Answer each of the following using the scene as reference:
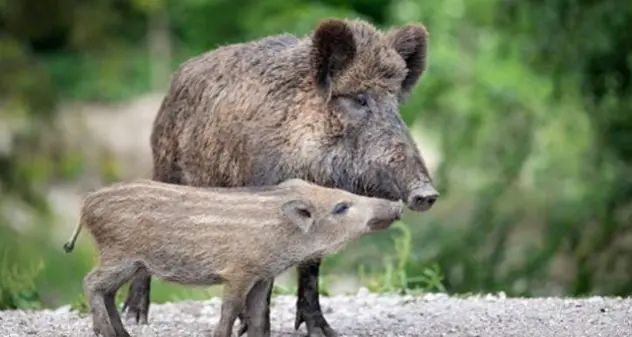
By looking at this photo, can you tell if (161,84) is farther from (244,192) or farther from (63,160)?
(244,192)

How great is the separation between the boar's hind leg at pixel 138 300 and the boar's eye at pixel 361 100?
1818 millimetres

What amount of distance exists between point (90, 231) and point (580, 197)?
7.36 meters

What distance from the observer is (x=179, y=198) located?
800 centimetres

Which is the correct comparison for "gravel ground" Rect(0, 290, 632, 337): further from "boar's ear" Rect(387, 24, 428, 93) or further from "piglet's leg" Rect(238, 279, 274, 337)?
"boar's ear" Rect(387, 24, 428, 93)

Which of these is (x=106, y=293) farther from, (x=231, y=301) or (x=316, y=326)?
(x=316, y=326)

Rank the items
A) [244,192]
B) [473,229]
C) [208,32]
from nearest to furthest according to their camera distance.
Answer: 1. [244,192]
2. [473,229]
3. [208,32]

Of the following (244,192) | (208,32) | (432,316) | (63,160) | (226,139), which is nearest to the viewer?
(244,192)

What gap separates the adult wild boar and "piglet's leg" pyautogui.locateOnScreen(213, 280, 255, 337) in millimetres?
650

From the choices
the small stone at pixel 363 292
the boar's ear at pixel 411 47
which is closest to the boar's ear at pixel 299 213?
the boar's ear at pixel 411 47

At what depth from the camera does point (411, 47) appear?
8898 mm

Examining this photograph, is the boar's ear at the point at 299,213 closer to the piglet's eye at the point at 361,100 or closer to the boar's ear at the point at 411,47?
the piglet's eye at the point at 361,100

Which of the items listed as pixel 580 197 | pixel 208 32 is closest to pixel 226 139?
pixel 580 197

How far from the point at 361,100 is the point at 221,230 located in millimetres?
1122

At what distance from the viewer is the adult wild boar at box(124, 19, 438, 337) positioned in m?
8.37
